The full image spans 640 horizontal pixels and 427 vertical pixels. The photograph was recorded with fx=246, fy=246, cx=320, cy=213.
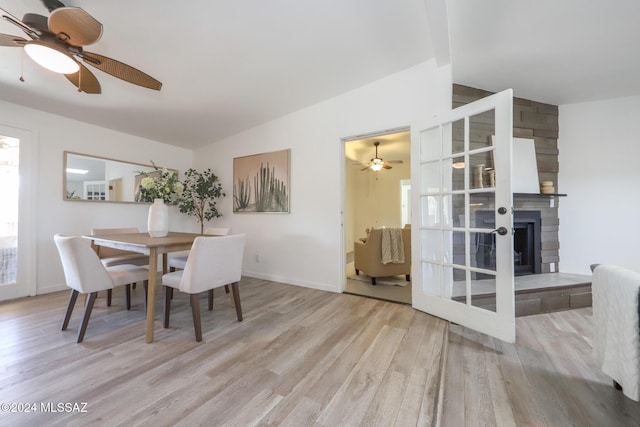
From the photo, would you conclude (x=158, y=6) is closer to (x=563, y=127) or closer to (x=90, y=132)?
(x=90, y=132)

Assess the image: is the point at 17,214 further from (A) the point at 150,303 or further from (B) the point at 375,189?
(B) the point at 375,189

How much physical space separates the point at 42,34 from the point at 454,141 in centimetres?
300

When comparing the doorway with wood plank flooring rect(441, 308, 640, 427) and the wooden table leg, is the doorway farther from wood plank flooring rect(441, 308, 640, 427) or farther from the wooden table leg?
the wooden table leg

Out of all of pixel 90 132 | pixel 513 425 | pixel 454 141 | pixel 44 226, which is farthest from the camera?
pixel 90 132

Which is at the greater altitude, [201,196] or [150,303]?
[201,196]

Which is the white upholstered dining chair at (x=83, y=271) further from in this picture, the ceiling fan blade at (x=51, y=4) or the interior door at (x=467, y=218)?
the interior door at (x=467, y=218)

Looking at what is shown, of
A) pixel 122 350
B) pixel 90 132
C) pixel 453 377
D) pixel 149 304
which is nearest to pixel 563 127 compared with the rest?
pixel 453 377

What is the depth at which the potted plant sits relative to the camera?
4.08m

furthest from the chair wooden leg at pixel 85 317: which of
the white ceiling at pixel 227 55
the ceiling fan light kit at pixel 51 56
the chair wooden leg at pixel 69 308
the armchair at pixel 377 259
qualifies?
the armchair at pixel 377 259

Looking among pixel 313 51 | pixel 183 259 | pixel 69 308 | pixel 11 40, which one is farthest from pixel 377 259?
pixel 11 40

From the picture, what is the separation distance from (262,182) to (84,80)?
6.98 feet

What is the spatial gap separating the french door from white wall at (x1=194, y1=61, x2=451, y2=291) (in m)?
2.40

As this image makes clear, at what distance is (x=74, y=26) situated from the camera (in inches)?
54.0

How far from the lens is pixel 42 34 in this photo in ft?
4.84
